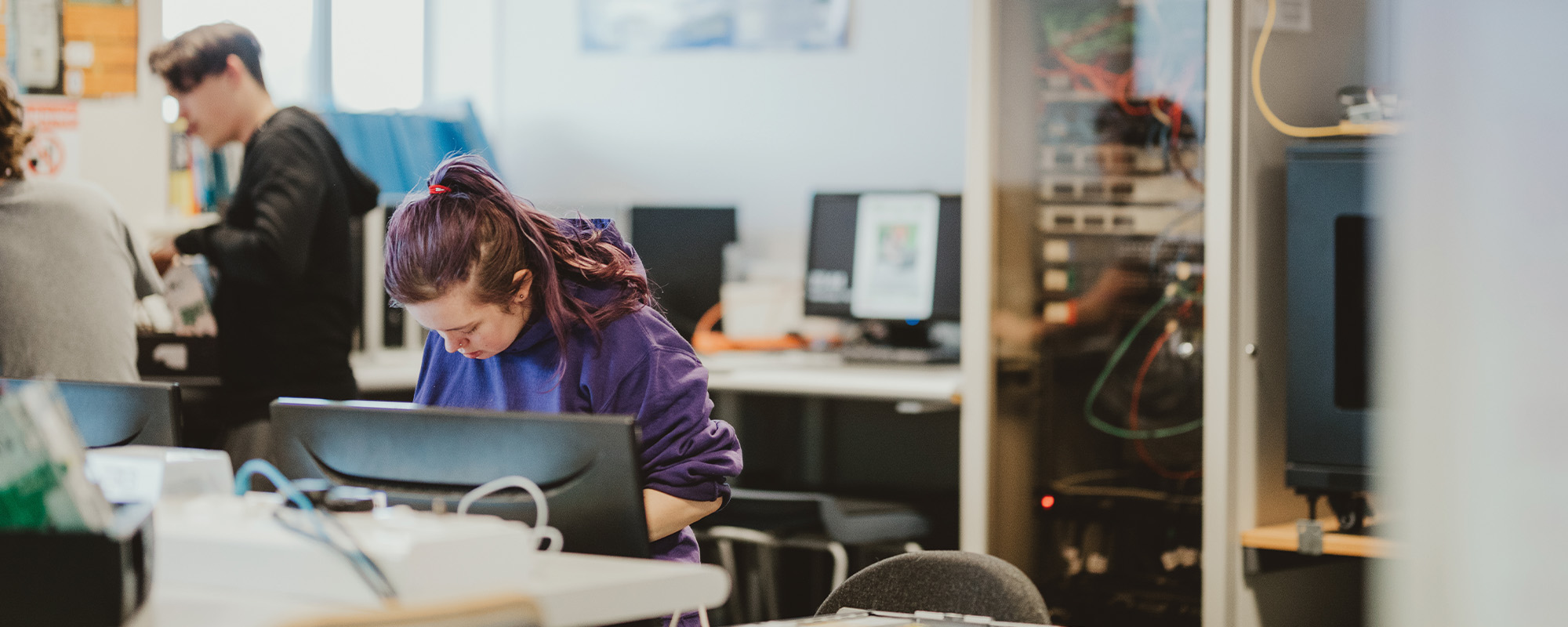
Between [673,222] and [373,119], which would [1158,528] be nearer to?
[673,222]

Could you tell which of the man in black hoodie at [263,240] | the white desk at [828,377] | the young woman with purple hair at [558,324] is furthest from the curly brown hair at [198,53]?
the white desk at [828,377]

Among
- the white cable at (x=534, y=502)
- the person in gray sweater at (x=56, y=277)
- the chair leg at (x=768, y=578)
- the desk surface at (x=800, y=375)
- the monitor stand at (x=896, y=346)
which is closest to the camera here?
the white cable at (x=534, y=502)

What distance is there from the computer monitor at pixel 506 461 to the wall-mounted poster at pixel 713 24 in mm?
3049

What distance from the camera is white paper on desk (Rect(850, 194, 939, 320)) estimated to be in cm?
351

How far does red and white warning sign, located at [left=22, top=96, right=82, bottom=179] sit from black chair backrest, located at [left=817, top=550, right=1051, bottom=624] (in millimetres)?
2065

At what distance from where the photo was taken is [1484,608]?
1.48 feet

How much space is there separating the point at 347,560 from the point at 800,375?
2357 mm

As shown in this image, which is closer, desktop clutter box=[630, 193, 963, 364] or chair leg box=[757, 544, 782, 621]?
chair leg box=[757, 544, 782, 621]

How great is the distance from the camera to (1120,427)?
2.98 m

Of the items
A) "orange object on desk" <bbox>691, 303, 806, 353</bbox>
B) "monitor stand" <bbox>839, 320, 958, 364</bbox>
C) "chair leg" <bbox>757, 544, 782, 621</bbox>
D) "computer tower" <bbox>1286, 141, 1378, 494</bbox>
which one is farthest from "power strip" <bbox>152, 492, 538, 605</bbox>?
"orange object on desk" <bbox>691, 303, 806, 353</bbox>

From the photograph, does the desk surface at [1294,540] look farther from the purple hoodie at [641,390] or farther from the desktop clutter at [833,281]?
the purple hoodie at [641,390]

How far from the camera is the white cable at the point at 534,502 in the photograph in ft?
3.33

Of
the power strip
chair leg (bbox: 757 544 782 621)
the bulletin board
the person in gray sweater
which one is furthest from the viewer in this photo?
chair leg (bbox: 757 544 782 621)

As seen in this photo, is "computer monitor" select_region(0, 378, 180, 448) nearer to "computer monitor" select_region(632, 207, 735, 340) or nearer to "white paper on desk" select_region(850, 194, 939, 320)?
"white paper on desk" select_region(850, 194, 939, 320)
